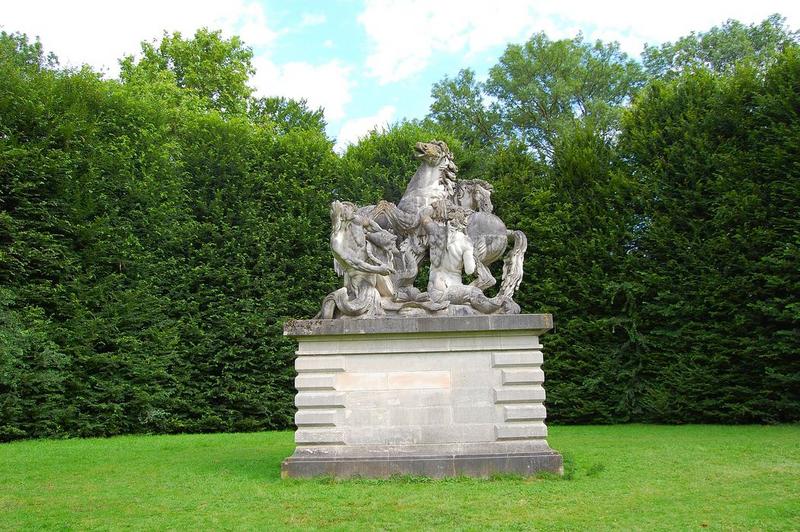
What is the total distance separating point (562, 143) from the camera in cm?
1689

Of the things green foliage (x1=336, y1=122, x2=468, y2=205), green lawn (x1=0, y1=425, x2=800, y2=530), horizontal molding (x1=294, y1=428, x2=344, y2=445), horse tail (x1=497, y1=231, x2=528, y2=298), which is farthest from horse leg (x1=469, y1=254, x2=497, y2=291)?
green foliage (x1=336, y1=122, x2=468, y2=205)

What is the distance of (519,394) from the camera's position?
8.61 m

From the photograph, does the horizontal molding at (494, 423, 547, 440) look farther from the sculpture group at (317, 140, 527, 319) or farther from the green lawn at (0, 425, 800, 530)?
the sculpture group at (317, 140, 527, 319)

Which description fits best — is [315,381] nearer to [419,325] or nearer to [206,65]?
[419,325]

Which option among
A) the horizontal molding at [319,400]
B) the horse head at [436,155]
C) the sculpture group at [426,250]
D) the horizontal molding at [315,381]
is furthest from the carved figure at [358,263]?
the horse head at [436,155]

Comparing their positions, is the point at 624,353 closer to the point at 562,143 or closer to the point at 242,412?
the point at 562,143

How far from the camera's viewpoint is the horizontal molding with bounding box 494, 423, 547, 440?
8.49 metres

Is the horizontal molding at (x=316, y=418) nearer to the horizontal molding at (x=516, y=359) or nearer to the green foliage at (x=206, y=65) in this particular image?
the horizontal molding at (x=516, y=359)

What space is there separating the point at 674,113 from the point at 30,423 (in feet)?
46.7

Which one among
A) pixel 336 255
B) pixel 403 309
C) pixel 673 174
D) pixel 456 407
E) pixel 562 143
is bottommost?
pixel 456 407

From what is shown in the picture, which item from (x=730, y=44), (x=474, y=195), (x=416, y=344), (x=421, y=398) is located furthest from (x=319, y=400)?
(x=730, y=44)

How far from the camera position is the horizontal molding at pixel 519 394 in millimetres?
8586

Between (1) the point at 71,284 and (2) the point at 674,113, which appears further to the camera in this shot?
(2) the point at 674,113

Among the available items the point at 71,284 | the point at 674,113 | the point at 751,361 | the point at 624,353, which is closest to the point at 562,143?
the point at 674,113
